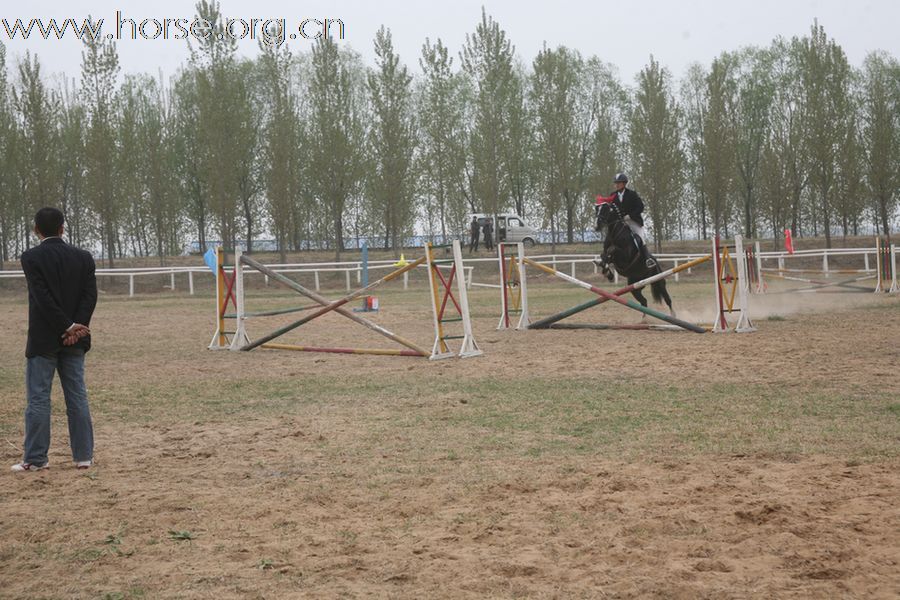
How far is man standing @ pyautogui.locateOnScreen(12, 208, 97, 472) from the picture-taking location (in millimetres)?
6574

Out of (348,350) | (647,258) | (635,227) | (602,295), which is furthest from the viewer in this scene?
(635,227)

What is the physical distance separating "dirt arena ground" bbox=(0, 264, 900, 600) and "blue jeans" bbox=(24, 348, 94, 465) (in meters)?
0.18

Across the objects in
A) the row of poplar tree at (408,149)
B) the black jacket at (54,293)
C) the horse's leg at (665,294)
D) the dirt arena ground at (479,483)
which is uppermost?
the row of poplar tree at (408,149)

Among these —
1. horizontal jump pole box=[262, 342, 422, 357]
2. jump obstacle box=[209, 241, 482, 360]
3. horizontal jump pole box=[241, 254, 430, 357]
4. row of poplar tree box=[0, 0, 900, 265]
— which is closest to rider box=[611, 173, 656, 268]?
jump obstacle box=[209, 241, 482, 360]

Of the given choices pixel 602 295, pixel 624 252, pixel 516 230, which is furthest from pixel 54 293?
pixel 516 230

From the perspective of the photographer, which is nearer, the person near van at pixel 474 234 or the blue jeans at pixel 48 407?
the blue jeans at pixel 48 407

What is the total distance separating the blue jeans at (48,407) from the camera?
658cm

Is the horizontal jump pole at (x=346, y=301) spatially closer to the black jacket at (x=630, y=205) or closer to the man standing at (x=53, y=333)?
the black jacket at (x=630, y=205)

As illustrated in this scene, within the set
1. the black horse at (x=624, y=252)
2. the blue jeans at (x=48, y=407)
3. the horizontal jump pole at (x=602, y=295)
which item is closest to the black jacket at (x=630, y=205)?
the black horse at (x=624, y=252)

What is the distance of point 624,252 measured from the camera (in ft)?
52.3

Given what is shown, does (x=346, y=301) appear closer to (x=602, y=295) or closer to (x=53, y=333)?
(x=602, y=295)

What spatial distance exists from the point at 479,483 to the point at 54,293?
3.22m

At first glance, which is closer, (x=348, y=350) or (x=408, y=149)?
(x=348, y=350)

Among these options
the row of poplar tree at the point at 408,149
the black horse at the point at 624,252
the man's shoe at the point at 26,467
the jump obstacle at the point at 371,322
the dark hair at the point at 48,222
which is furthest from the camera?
the row of poplar tree at the point at 408,149
